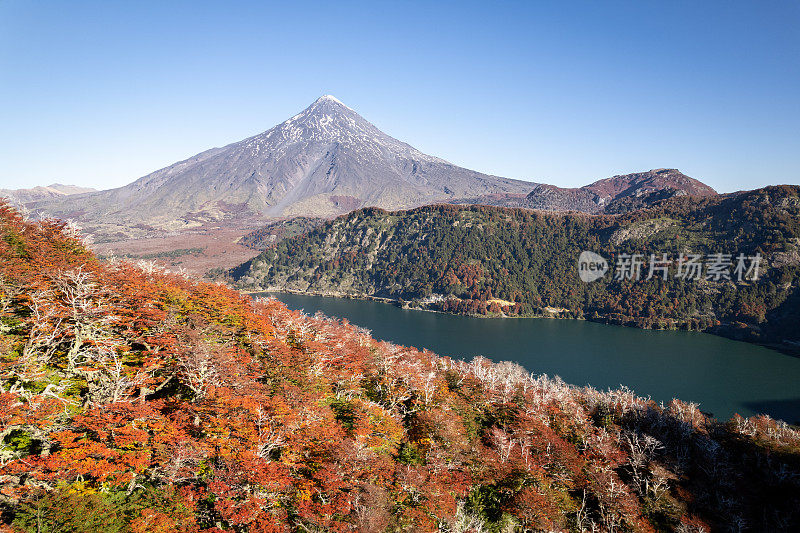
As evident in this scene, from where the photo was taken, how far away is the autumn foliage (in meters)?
16.2

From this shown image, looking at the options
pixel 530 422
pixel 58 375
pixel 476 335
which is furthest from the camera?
pixel 476 335

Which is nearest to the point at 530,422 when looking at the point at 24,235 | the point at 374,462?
the point at 374,462

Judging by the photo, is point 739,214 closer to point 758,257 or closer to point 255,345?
point 758,257

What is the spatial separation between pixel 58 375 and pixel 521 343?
12258 centimetres

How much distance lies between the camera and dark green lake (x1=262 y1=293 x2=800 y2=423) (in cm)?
8844

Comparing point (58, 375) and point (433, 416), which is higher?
point (58, 375)

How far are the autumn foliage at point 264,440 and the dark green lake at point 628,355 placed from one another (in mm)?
54793

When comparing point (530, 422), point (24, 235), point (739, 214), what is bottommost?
point (530, 422)

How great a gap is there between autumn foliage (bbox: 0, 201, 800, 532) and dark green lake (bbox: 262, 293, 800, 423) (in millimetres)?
54793

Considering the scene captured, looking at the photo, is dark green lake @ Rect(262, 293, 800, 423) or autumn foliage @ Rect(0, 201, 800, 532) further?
dark green lake @ Rect(262, 293, 800, 423)

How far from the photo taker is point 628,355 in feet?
376

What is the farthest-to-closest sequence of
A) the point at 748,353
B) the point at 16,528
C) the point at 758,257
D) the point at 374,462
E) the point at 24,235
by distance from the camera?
1. the point at 758,257
2. the point at 748,353
3. the point at 24,235
4. the point at 374,462
5. the point at 16,528

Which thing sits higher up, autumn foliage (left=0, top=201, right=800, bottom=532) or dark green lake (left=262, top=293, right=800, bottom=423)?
autumn foliage (left=0, top=201, right=800, bottom=532)

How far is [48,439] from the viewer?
15406 millimetres
